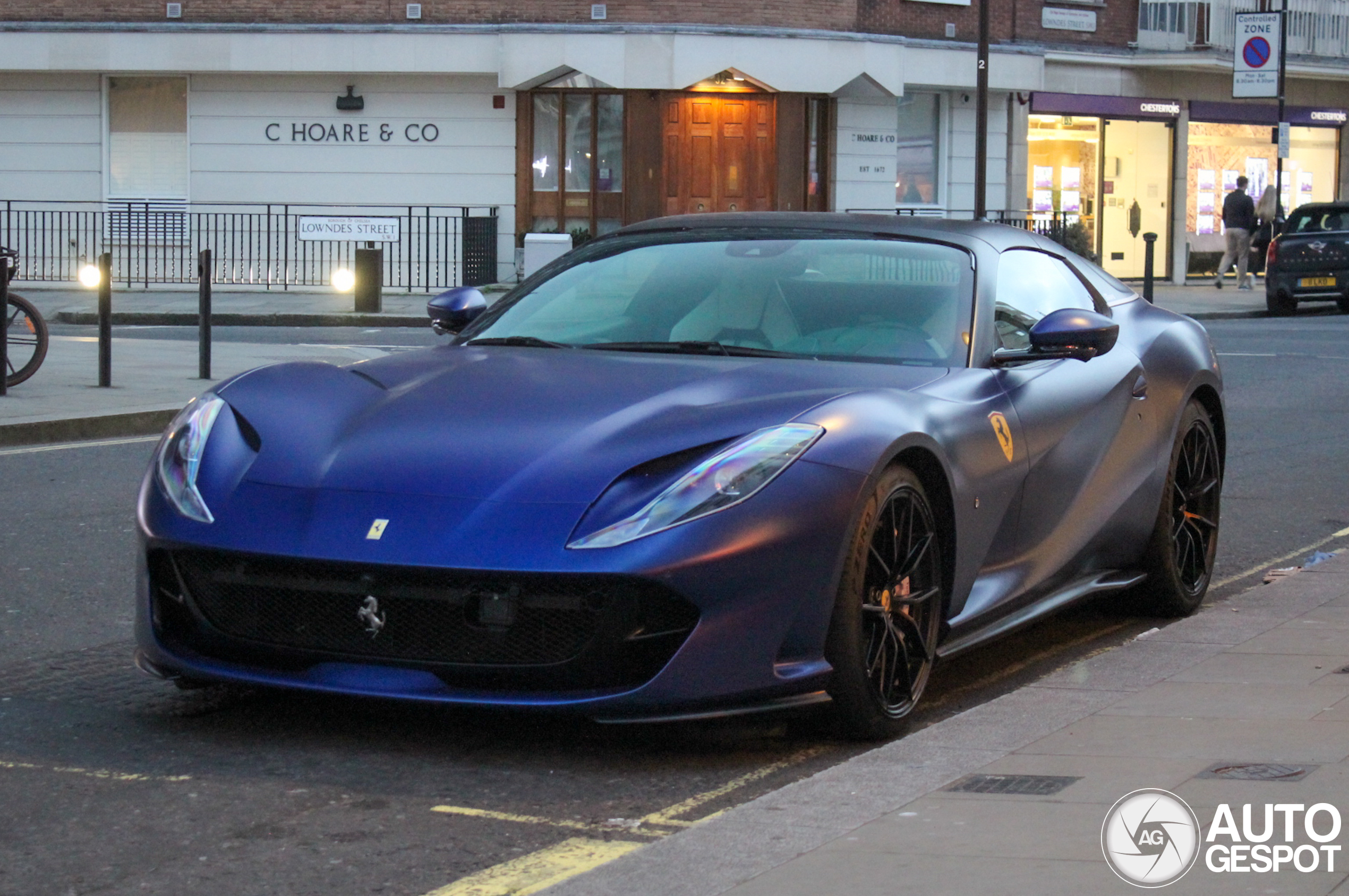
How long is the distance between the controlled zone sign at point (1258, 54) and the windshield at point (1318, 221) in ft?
16.4

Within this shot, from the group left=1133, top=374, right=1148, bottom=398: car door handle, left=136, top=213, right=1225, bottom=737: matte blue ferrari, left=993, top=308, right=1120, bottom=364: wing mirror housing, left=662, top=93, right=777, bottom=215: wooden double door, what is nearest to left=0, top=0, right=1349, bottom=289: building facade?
left=662, top=93, right=777, bottom=215: wooden double door

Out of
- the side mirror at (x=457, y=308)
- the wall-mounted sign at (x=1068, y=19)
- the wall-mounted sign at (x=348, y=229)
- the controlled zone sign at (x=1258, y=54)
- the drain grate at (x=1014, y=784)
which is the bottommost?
the drain grate at (x=1014, y=784)

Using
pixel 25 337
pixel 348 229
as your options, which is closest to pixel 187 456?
pixel 25 337

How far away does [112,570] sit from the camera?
22.6 ft

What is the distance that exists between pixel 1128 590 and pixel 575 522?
2.84 meters

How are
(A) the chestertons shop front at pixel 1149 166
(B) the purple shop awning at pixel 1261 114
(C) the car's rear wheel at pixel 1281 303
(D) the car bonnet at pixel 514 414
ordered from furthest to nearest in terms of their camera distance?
(B) the purple shop awning at pixel 1261 114 < (A) the chestertons shop front at pixel 1149 166 < (C) the car's rear wheel at pixel 1281 303 < (D) the car bonnet at pixel 514 414

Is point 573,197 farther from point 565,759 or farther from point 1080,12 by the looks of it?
point 565,759

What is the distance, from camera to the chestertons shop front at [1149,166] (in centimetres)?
3456

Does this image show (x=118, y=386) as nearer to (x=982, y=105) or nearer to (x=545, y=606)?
(x=545, y=606)

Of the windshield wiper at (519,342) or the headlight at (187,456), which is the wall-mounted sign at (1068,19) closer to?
the windshield wiper at (519,342)

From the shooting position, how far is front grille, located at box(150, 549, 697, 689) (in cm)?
417

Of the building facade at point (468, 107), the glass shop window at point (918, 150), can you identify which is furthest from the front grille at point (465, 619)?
the glass shop window at point (918, 150)

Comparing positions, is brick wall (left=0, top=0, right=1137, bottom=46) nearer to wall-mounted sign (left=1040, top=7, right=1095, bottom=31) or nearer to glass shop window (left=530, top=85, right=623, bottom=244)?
glass shop window (left=530, top=85, right=623, bottom=244)

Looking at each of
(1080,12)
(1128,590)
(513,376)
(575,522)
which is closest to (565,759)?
(575,522)
